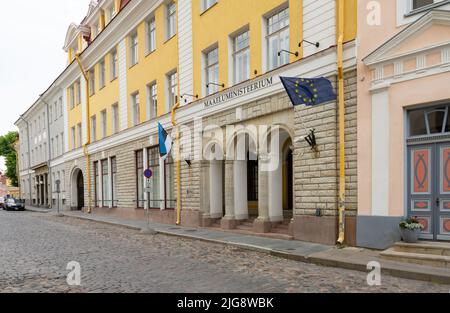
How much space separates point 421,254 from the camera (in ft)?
25.0

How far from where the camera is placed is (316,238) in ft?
33.7

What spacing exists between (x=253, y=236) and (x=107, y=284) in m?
6.36

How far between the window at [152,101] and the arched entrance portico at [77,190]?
14.4m

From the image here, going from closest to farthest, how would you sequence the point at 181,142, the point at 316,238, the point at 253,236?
the point at 316,238, the point at 253,236, the point at 181,142

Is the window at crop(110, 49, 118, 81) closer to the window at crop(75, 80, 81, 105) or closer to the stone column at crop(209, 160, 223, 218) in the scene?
the window at crop(75, 80, 81, 105)

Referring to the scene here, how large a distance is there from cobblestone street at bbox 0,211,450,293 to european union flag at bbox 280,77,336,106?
162 inches

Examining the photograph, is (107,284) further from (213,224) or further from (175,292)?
(213,224)

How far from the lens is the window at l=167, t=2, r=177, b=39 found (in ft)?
57.1

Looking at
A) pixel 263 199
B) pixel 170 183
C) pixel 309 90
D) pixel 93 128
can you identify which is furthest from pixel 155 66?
pixel 309 90

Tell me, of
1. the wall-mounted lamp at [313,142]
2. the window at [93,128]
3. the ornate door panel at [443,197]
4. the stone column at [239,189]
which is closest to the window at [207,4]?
the stone column at [239,189]

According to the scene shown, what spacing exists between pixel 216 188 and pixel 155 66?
24.9ft

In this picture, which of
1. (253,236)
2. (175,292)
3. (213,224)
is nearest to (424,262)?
(175,292)

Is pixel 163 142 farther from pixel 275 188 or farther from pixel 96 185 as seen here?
pixel 96 185

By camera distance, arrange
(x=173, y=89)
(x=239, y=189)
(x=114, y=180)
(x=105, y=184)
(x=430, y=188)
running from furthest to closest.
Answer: (x=105, y=184) → (x=114, y=180) → (x=173, y=89) → (x=239, y=189) → (x=430, y=188)
